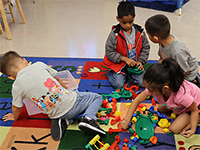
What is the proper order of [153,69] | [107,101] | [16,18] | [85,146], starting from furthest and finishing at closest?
[16,18], [107,101], [85,146], [153,69]

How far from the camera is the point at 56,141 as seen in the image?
1.23m

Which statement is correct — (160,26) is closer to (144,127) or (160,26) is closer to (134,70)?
(134,70)

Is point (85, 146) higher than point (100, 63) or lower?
lower

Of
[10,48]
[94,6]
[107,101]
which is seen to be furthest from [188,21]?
[10,48]

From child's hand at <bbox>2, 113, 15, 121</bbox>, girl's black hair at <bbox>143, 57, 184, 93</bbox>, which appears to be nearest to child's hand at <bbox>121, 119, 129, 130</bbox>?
girl's black hair at <bbox>143, 57, 184, 93</bbox>

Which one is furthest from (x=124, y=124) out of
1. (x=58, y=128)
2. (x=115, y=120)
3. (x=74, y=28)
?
(x=74, y=28)

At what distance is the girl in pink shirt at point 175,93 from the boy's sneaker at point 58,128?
1.29ft

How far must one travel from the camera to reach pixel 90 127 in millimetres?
1191

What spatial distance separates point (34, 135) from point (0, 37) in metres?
1.87

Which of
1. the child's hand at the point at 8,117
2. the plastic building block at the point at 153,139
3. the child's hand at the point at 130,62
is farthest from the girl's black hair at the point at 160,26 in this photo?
the child's hand at the point at 8,117

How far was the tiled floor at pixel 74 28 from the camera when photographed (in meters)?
2.30

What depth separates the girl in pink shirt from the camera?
0.99 m

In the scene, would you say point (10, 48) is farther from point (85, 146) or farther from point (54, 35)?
point (85, 146)

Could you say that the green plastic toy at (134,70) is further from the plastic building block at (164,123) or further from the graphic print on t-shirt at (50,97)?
the graphic print on t-shirt at (50,97)
